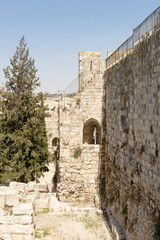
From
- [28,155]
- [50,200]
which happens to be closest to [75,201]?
[50,200]

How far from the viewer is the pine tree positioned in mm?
14508

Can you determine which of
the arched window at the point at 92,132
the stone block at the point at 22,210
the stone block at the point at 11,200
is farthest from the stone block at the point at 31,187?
the arched window at the point at 92,132

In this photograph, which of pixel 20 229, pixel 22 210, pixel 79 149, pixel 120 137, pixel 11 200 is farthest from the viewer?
pixel 79 149

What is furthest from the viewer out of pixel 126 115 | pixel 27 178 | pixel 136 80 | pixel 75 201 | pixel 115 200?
pixel 27 178

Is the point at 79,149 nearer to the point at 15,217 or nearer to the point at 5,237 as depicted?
the point at 15,217

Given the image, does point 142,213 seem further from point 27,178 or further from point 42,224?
point 27,178

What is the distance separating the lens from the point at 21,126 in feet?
50.0

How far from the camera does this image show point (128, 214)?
8.98 m

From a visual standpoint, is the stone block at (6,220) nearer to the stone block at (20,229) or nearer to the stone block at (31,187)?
the stone block at (20,229)

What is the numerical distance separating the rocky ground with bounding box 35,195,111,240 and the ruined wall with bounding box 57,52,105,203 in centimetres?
74

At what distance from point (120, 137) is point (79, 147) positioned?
352 centimetres

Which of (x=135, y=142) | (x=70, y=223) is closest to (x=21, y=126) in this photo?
(x=70, y=223)

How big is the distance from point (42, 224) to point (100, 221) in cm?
236

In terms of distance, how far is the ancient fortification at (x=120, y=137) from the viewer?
708 cm
